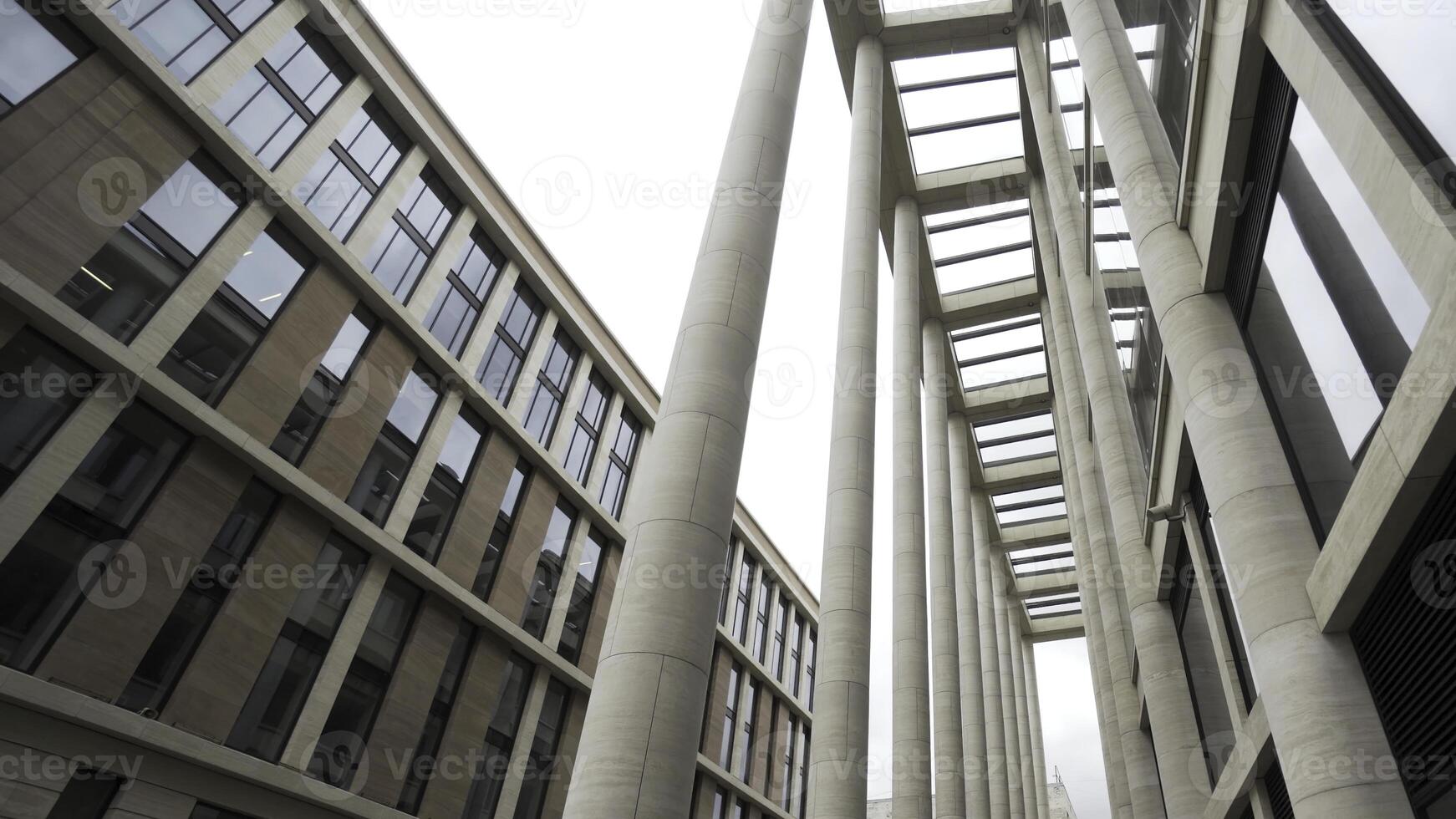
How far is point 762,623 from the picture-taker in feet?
157

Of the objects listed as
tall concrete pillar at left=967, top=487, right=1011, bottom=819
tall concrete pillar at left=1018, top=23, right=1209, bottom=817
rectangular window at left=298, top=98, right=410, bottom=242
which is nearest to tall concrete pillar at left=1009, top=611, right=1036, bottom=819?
tall concrete pillar at left=967, top=487, right=1011, bottom=819

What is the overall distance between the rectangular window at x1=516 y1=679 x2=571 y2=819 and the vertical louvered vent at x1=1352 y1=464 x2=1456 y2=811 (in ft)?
82.7

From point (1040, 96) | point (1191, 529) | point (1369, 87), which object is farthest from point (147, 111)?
point (1040, 96)

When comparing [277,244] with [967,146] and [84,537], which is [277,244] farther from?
[967,146]

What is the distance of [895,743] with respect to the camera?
22.6 m

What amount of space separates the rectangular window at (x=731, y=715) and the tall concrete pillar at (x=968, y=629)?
1111 cm

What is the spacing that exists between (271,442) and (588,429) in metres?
15.0

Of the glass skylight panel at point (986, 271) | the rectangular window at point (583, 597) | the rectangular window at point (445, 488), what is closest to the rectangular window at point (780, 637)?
the rectangular window at point (583, 597)

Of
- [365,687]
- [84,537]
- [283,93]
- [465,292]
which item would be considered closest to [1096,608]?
[365,687]

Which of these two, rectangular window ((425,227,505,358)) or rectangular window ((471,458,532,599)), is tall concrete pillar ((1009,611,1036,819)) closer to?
rectangular window ((471,458,532,599))

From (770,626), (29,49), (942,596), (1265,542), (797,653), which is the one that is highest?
(797,653)

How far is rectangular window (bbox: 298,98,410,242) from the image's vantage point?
910 inches

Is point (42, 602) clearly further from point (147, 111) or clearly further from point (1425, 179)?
point (1425, 179)

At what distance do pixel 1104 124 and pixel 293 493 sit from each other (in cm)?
1948
